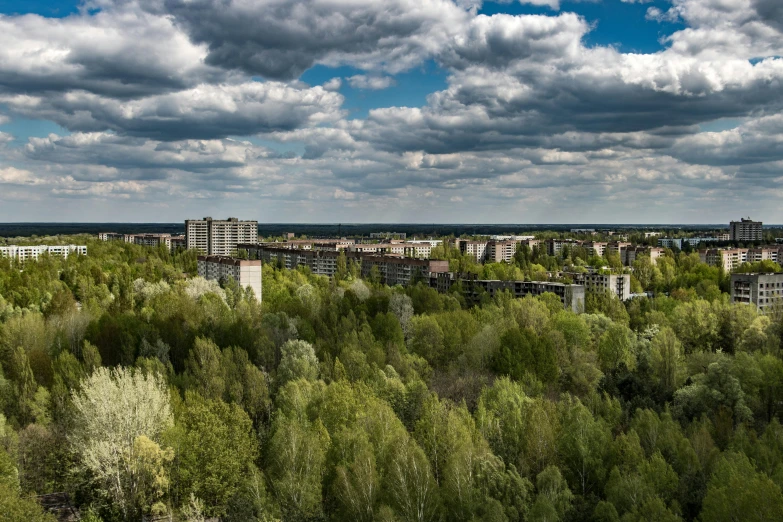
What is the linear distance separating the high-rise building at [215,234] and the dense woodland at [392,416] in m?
106

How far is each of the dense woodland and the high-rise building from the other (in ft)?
347

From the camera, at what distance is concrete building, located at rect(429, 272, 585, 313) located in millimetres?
67250

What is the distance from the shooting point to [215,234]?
166125 mm

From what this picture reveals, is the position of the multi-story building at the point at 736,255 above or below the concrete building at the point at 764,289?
above

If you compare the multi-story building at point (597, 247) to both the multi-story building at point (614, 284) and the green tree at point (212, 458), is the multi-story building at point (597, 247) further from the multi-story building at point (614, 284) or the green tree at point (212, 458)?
the green tree at point (212, 458)

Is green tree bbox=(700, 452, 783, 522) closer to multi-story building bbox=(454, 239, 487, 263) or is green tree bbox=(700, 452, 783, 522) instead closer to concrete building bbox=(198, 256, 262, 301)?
concrete building bbox=(198, 256, 262, 301)

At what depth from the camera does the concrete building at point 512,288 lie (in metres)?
67.2

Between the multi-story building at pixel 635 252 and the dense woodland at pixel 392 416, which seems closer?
the dense woodland at pixel 392 416

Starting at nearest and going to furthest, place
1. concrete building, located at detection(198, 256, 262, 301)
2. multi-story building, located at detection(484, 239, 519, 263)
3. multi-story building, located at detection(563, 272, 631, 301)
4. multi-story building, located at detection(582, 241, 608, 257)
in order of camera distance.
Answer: multi-story building, located at detection(563, 272, 631, 301) < concrete building, located at detection(198, 256, 262, 301) < multi-story building, located at detection(582, 241, 608, 257) < multi-story building, located at detection(484, 239, 519, 263)

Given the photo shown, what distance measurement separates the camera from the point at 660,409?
36875 millimetres

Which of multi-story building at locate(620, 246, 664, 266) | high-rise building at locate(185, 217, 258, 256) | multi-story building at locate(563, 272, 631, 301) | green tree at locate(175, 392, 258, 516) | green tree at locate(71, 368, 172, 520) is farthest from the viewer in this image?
high-rise building at locate(185, 217, 258, 256)

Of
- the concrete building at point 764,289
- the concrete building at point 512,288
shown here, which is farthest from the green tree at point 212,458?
the concrete building at point 764,289

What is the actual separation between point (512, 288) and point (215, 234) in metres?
107

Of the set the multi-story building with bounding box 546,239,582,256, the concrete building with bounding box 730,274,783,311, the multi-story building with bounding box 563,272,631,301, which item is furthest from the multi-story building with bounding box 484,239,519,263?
the concrete building with bounding box 730,274,783,311
